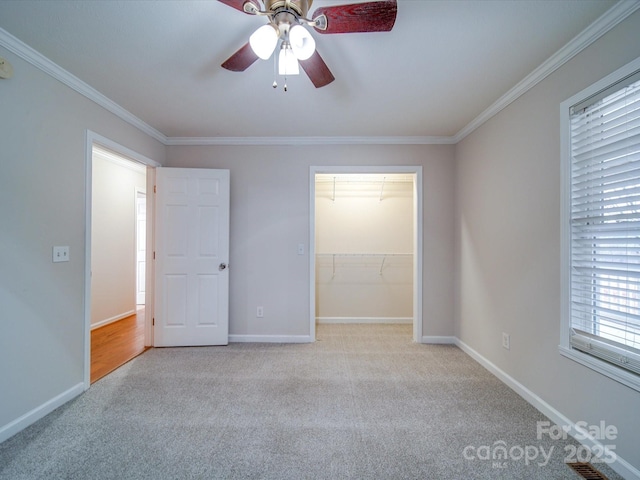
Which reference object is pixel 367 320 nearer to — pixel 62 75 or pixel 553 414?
pixel 553 414

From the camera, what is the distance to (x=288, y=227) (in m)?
3.43

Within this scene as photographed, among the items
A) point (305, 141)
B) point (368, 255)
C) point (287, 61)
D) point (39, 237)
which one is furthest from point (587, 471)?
point (39, 237)

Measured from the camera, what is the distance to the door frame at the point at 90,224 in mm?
2291

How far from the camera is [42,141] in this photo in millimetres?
1946

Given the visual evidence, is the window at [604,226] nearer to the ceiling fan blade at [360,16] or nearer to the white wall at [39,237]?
the ceiling fan blade at [360,16]

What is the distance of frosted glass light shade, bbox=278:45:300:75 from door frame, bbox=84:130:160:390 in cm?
170

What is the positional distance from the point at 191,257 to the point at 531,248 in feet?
10.7

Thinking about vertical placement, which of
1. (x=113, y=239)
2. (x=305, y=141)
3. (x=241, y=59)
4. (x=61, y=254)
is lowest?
(x=61, y=254)

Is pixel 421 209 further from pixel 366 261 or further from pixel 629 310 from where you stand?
pixel 629 310

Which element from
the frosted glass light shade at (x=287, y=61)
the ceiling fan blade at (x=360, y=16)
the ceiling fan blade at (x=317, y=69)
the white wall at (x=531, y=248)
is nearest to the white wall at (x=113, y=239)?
the frosted glass light shade at (x=287, y=61)

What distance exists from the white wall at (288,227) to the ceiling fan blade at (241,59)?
1.72 m

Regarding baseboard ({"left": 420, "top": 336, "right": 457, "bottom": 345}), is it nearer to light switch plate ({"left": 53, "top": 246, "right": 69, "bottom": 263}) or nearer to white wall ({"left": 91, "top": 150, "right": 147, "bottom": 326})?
light switch plate ({"left": 53, "top": 246, "right": 69, "bottom": 263})

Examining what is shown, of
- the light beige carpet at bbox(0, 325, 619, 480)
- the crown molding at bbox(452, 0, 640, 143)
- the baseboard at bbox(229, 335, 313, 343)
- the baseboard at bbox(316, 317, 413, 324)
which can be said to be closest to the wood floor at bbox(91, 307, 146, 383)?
the light beige carpet at bbox(0, 325, 619, 480)

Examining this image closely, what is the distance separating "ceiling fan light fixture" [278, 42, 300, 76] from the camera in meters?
1.64
